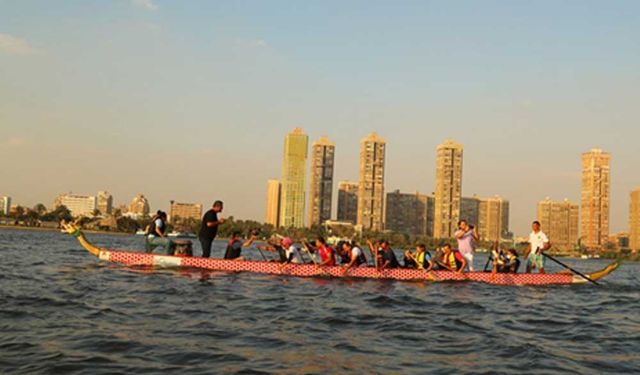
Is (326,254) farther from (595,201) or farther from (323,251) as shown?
(595,201)

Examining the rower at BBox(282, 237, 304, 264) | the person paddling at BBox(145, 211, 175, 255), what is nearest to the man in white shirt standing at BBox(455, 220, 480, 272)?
the rower at BBox(282, 237, 304, 264)

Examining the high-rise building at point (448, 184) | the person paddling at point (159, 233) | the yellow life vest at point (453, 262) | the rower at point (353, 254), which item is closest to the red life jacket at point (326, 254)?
the rower at point (353, 254)

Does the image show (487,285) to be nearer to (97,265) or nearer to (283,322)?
(283,322)

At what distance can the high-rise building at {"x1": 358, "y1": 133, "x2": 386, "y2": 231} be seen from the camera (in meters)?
190

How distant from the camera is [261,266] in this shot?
21312 mm

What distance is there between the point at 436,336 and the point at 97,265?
1612cm

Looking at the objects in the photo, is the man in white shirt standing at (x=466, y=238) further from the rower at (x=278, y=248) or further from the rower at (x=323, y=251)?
the rower at (x=278, y=248)

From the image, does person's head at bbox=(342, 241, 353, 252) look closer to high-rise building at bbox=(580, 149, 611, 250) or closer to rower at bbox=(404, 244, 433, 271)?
rower at bbox=(404, 244, 433, 271)

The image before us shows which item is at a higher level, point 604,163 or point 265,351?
point 604,163

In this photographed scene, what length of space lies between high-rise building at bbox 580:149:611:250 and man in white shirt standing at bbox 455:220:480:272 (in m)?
175

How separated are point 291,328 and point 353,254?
407 inches

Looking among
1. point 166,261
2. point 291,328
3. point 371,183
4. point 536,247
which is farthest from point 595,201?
point 291,328

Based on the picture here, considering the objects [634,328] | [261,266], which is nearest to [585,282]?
[634,328]

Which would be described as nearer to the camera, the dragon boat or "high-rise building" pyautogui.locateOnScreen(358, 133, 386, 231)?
the dragon boat
